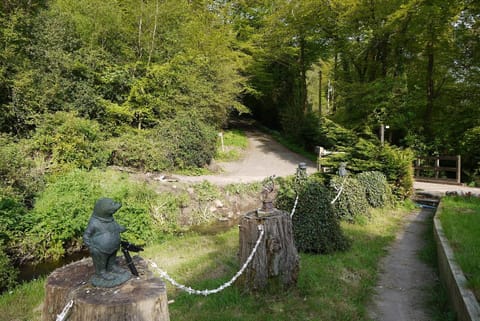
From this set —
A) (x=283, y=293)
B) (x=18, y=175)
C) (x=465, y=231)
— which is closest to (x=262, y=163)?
(x=18, y=175)

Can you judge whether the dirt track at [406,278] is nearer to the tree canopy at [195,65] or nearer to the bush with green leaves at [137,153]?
the tree canopy at [195,65]

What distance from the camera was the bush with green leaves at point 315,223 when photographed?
6055mm

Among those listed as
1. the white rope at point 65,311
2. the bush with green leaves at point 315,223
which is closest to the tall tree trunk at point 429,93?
the bush with green leaves at point 315,223

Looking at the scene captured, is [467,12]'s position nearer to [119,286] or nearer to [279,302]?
[279,302]

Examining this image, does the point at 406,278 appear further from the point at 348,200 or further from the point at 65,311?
the point at 65,311

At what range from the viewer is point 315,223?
6047 mm

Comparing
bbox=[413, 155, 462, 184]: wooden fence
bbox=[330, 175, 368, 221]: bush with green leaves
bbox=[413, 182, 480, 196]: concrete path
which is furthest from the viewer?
bbox=[413, 155, 462, 184]: wooden fence

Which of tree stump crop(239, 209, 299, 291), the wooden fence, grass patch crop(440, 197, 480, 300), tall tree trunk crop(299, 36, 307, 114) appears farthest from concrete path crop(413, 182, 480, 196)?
tall tree trunk crop(299, 36, 307, 114)

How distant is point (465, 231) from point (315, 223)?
9.63 ft

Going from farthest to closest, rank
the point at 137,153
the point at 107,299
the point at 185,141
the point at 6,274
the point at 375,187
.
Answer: the point at 185,141 < the point at 137,153 < the point at 375,187 < the point at 6,274 < the point at 107,299

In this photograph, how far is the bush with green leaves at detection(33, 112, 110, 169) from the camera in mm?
10617

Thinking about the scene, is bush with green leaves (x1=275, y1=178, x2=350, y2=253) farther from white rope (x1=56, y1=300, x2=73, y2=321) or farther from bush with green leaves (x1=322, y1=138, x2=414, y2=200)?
bush with green leaves (x1=322, y1=138, x2=414, y2=200)

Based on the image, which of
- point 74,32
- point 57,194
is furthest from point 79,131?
point 74,32

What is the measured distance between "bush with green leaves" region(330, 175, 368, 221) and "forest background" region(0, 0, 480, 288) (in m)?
2.40
